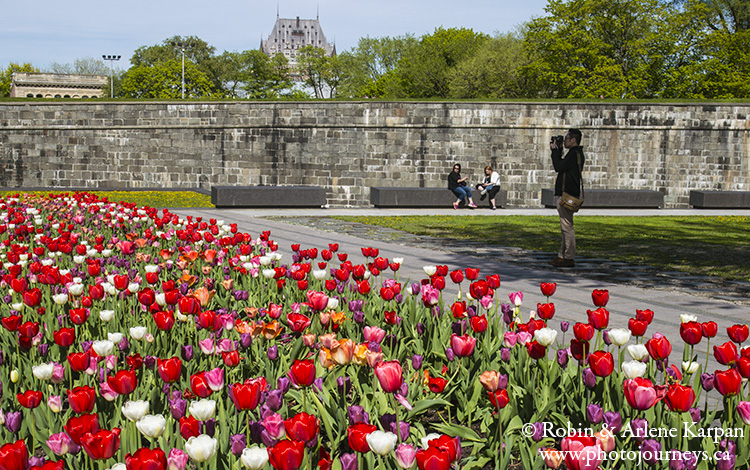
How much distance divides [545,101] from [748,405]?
23.4 metres

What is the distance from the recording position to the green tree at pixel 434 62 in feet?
183

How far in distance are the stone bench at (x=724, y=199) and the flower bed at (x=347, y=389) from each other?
20.3m

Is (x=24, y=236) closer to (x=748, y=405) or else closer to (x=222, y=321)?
(x=222, y=321)

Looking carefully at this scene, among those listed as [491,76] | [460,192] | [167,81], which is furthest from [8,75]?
[460,192]

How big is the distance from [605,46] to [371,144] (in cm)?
2162

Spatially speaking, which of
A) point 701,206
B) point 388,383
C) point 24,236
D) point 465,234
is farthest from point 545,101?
point 388,383

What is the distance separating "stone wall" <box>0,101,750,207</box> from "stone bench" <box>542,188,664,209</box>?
217 centimetres

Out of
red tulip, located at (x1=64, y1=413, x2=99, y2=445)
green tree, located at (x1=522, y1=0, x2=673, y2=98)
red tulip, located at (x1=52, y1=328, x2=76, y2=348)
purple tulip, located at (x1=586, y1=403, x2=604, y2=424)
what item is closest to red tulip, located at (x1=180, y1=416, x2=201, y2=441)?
red tulip, located at (x1=64, y1=413, x2=99, y2=445)

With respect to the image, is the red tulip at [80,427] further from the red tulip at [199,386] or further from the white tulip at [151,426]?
the red tulip at [199,386]

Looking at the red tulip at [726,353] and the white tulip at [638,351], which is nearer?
the red tulip at [726,353]

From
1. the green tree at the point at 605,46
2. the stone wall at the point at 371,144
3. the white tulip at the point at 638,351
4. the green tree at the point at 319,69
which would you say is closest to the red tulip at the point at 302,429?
the white tulip at the point at 638,351

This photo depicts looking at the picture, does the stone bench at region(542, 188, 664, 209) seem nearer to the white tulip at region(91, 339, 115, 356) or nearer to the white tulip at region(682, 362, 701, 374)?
the white tulip at region(682, 362, 701, 374)

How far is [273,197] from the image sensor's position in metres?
19.5

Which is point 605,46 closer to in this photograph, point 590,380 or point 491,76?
point 491,76
